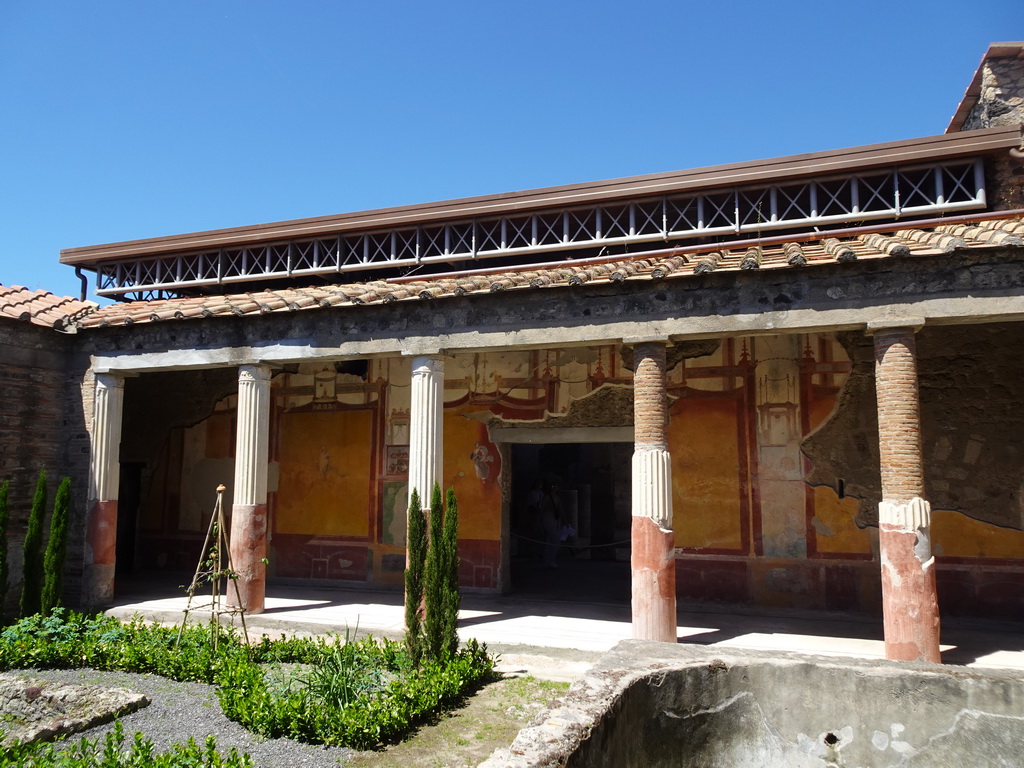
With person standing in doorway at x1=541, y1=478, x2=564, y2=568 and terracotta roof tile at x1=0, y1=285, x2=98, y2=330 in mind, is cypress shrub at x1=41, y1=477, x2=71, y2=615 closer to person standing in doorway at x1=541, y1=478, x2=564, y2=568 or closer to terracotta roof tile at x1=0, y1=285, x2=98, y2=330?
terracotta roof tile at x1=0, y1=285, x2=98, y2=330

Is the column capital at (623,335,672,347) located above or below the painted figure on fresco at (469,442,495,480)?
above

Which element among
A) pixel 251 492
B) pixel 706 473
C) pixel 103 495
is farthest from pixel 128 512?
pixel 706 473

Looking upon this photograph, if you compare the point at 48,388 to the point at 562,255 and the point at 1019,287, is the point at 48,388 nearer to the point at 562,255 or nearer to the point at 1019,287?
the point at 562,255

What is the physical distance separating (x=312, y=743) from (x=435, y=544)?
1893mm

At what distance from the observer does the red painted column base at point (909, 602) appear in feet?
19.8

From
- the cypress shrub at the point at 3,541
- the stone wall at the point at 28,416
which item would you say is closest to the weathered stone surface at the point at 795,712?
the cypress shrub at the point at 3,541

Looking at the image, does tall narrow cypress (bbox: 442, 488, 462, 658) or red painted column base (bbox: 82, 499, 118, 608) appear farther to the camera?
red painted column base (bbox: 82, 499, 118, 608)

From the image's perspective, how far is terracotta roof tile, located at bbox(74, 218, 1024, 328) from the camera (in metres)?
6.39

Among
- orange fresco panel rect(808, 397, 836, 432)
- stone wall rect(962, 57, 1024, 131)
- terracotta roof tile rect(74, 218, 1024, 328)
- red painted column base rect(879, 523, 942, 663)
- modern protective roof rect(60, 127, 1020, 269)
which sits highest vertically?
stone wall rect(962, 57, 1024, 131)

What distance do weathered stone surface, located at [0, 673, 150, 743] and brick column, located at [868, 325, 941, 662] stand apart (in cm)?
586

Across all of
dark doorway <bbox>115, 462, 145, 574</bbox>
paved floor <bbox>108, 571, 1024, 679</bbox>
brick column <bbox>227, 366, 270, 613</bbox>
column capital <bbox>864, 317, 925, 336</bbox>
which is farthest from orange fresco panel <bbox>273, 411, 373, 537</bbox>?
column capital <bbox>864, 317, 925, 336</bbox>

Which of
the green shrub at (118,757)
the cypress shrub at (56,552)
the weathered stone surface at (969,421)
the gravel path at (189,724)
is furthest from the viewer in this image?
the cypress shrub at (56,552)

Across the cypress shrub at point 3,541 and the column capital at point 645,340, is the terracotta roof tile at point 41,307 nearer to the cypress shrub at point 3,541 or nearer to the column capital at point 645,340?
the cypress shrub at point 3,541

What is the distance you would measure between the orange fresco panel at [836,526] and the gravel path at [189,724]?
6061 millimetres
